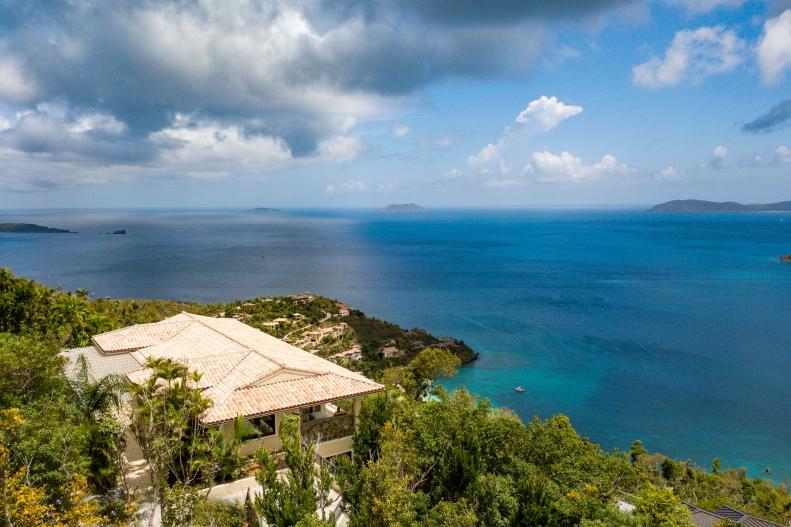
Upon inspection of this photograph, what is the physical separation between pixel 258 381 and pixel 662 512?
11340mm

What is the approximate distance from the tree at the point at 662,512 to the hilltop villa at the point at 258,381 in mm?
7881

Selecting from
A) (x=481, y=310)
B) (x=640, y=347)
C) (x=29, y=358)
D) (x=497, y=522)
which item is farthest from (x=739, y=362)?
(x=29, y=358)

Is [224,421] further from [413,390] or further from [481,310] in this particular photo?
[481,310]

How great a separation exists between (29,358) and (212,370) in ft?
16.6

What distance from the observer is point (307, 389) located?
15852mm

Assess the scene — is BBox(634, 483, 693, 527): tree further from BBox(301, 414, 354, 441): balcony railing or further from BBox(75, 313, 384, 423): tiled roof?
BBox(301, 414, 354, 441): balcony railing

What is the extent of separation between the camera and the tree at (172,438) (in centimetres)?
1025

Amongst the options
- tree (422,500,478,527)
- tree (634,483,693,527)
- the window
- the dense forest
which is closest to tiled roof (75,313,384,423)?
the window

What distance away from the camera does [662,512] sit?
9953 mm

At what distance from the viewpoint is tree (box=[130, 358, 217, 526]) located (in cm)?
1025

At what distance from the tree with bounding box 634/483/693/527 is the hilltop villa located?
25.9ft

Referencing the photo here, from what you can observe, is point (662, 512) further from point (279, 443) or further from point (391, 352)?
point (391, 352)

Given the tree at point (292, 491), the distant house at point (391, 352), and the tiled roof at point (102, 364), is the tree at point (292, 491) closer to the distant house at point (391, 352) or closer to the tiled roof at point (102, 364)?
the tiled roof at point (102, 364)

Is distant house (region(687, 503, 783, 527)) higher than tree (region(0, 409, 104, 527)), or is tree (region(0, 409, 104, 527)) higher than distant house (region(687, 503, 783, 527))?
tree (region(0, 409, 104, 527))
